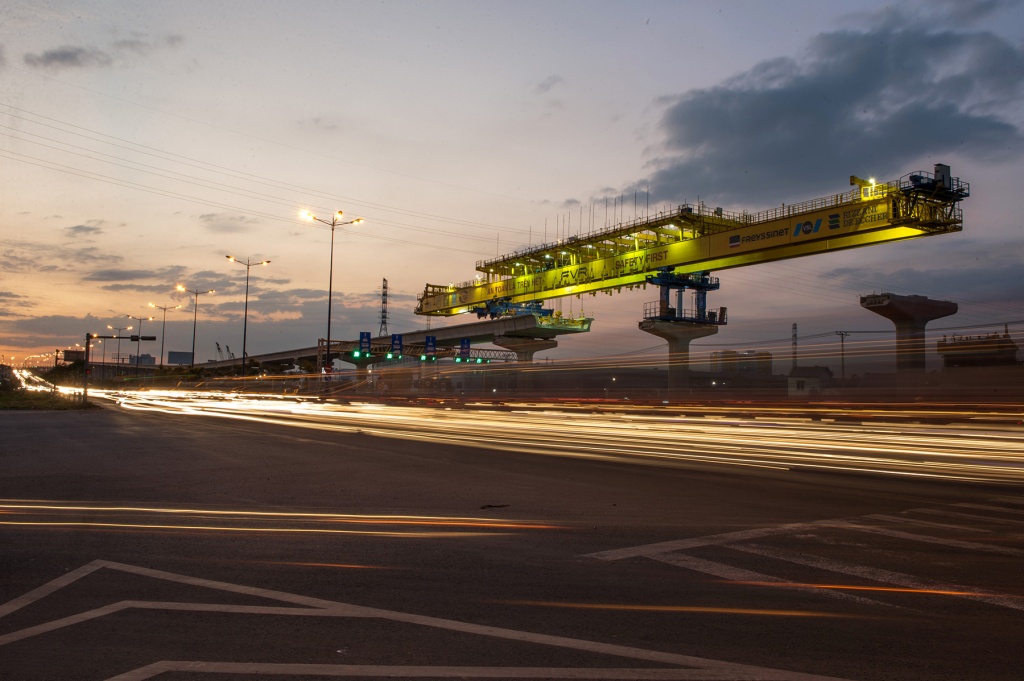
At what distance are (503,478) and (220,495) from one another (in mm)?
4492

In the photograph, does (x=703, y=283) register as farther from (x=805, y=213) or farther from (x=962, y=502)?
(x=962, y=502)

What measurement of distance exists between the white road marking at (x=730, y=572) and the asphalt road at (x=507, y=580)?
0.03 metres

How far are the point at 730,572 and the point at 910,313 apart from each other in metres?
37.4

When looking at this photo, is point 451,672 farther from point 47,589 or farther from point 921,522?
point 921,522

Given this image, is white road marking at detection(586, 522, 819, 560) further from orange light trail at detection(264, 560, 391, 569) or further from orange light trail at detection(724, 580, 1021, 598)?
orange light trail at detection(264, 560, 391, 569)

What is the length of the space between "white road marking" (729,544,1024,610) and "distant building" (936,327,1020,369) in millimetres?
28166

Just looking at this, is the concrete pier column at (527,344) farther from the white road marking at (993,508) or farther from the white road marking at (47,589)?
the white road marking at (47,589)

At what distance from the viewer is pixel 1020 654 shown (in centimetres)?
416

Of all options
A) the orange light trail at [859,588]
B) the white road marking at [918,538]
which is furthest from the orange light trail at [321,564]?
the white road marking at [918,538]

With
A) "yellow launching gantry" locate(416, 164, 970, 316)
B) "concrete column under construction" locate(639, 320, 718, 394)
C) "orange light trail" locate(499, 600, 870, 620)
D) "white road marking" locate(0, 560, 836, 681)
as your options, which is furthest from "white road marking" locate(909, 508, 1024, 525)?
"concrete column under construction" locate(639, 320, 718, 394)

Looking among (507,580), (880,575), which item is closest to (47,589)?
(507,580)

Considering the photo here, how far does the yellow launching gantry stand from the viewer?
2869 cm

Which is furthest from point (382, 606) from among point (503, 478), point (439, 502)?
point (503, 478)

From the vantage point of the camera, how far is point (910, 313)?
38.2 meters
